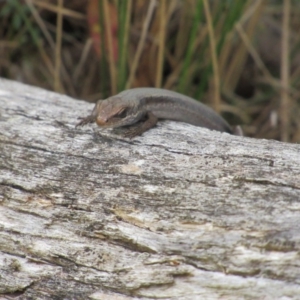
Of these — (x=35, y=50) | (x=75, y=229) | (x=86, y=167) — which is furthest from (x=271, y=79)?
(x=75, y=229)

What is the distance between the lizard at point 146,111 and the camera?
3.20m

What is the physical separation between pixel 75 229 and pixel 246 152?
3.34 ft

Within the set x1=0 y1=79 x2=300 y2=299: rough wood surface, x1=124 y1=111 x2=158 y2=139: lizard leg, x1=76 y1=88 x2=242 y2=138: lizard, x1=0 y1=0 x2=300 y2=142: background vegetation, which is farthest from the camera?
x1=0 y1=0 x2=300 y2=142: background vegetation

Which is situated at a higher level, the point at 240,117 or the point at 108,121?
the point at 240,117

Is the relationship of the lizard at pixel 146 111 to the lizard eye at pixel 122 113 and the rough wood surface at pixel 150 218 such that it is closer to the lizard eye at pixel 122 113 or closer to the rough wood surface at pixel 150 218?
the lizard eye at pixel 122 113

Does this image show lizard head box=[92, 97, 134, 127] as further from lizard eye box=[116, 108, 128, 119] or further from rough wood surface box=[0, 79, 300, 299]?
rough wood surface box=[0, 79, 300, 299]

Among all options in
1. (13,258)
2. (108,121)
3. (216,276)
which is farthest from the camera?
(108,121)

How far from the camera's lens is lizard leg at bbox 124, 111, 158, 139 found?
10.1ft

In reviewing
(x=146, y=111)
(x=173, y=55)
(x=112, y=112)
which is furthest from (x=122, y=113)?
(x=173, y=55)

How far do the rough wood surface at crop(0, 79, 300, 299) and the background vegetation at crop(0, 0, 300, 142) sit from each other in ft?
5.41

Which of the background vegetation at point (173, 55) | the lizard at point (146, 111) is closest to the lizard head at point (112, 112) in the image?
the lizard at point (146, 111)

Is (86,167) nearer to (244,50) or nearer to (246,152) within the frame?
(246,152)

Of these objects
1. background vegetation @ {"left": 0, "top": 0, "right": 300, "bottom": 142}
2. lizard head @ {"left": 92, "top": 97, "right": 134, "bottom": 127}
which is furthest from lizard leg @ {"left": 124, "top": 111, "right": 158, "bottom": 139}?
background vegetation @ {"left": 0, "top": 0, "right": 300, "bottom": 142}

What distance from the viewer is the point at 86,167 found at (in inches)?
110
